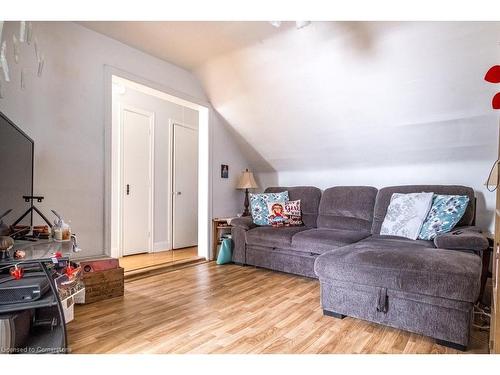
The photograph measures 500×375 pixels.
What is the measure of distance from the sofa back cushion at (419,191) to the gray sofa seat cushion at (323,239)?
204mm

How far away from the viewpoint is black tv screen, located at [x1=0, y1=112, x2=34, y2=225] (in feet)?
5.14

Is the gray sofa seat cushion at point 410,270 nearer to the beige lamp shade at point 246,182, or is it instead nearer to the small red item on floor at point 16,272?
the small red item on floor at point 16,272

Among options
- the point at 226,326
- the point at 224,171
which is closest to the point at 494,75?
the point at 226,326

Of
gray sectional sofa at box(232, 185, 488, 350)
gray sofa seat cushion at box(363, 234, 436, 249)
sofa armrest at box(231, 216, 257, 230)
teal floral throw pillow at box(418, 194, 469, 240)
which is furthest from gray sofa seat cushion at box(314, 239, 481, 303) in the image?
sofa armrest at box(231, 216, 257, 230)

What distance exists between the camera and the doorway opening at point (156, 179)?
148 inches

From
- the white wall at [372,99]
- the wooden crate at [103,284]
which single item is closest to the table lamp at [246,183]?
the white wall at [372,99]

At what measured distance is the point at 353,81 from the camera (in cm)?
269

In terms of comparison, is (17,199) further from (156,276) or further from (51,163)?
(156,276)

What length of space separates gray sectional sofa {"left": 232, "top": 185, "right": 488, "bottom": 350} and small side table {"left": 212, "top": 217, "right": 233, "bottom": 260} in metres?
0.90

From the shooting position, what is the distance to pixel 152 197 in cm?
414

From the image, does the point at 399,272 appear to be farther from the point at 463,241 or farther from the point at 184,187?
the point at 184,187

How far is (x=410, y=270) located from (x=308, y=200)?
78.0 inches

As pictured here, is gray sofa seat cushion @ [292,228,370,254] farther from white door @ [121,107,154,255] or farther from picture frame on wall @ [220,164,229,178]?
white door @ [121,107,154,255]
